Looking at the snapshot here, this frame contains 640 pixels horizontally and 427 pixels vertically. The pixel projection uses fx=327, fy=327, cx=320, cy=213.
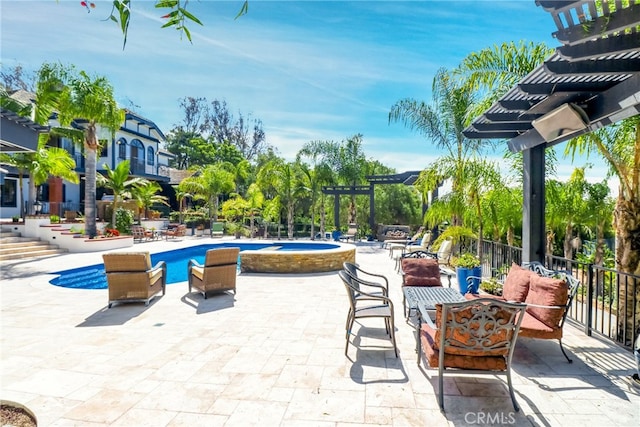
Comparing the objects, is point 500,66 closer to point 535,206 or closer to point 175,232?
point 535,206

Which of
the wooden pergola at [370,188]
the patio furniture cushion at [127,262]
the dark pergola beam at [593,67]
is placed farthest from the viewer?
the wooden pergola at [370,188]

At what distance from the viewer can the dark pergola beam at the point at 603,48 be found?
294cm

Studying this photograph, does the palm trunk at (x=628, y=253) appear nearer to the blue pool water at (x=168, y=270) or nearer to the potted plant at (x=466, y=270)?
the potted plant at (x=466, y=270)

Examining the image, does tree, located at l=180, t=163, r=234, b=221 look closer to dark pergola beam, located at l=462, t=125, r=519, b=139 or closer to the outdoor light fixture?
dark pergola beam, located at l=462, t=125, r=519, b=139

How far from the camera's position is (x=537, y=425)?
8.52 feet

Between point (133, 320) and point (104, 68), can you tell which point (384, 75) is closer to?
point (104, 68)

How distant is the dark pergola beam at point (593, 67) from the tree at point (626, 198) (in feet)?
4.59

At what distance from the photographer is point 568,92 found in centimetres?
414

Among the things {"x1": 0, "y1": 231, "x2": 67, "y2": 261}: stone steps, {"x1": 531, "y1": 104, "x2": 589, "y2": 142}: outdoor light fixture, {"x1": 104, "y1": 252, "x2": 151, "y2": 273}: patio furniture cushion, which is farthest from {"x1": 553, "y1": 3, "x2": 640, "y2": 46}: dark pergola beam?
{"x1": 0, "y1": 231, "x2": 67, "y2": 261}: stone steps

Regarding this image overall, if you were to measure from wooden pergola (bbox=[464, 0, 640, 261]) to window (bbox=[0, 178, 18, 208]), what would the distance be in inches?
1026

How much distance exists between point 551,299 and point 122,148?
1124 inches

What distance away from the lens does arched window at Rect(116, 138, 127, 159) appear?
24.9 meters

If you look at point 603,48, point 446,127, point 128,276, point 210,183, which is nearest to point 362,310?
point 603,48

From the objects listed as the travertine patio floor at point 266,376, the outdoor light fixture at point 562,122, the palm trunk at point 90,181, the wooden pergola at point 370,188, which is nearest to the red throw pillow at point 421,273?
the travertine patio floor at point 266,376
